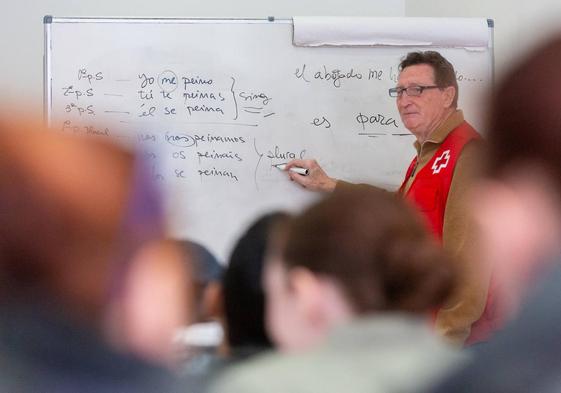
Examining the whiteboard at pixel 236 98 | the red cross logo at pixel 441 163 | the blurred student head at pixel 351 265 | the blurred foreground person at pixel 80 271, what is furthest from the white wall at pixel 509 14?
the blurred foreground person at pixel 80 271

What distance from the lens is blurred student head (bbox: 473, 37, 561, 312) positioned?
0.66 metres

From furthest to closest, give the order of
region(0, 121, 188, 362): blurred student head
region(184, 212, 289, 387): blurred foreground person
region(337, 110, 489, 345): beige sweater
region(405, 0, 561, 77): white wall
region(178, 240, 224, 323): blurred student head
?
region(405, 0, 561, 77): white wall
region(337, 110, 489, 345): beige sweater
region(184, 212, 289, 387): blurred foreground person
region(178, 240, 224, 323): blurred student head
region(0, 121, 188, 362): blurred student head

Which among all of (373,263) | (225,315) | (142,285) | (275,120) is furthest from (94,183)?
(275,120)

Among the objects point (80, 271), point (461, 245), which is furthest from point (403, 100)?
point (80, 271)

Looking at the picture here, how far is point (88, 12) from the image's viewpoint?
3357 mm

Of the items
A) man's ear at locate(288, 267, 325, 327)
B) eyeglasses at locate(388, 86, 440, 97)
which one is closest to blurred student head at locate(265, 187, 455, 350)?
man's ear at locate(288, 267, 325, 327)

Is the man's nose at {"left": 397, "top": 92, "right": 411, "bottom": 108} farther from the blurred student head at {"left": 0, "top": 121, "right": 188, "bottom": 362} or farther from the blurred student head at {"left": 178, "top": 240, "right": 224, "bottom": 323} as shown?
the blurred student head at {"left": 0, "top": 121, "right": 188, "bottom": 362}

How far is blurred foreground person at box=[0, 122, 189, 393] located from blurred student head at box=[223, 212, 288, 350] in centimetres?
31

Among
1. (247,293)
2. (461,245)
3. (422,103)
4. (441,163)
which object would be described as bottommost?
(461,245)

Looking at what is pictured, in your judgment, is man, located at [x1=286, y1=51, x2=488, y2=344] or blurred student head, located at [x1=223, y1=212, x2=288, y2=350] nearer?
blurred student head, located at [x1=223, y1=212, x2=288, y2=350]

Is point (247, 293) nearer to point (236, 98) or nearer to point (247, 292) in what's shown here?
point (247, 292)

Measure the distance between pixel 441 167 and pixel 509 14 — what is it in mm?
844

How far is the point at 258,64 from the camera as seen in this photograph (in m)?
2.77

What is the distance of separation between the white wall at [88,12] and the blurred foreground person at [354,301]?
2689 mm
